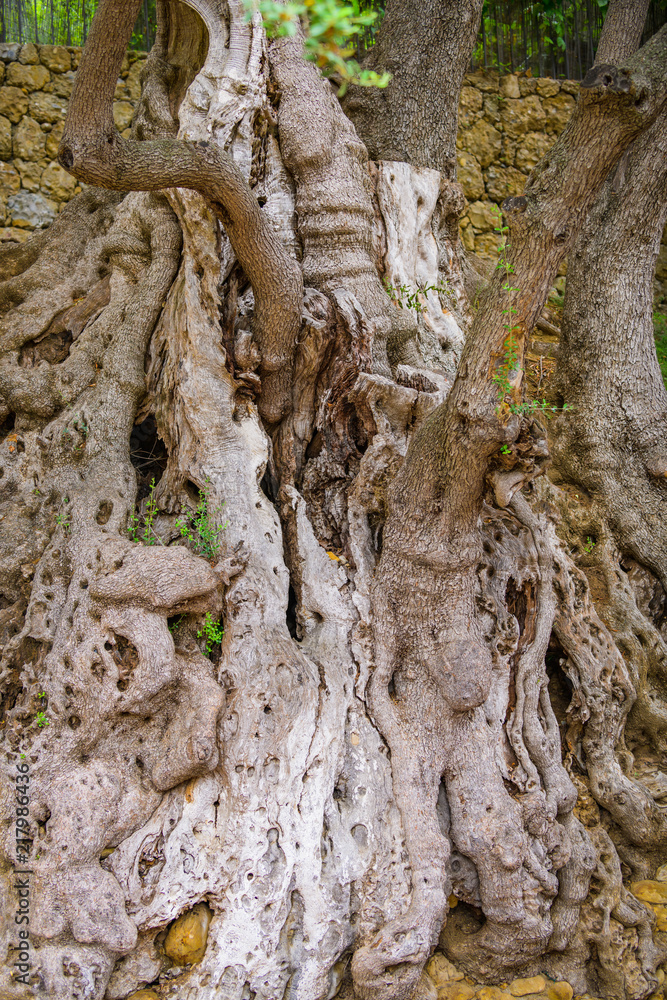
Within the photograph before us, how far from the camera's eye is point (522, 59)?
326 inches

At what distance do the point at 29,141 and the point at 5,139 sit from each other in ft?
0.68

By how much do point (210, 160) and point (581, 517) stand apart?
307cm

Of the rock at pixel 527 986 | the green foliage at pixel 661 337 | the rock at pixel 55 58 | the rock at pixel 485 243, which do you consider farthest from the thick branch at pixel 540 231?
the rock at pixel 55 58

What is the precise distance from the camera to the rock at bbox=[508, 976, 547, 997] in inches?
124

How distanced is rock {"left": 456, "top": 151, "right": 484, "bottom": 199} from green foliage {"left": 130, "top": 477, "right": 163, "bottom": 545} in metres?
5.73

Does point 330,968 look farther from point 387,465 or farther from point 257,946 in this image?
point 387,465

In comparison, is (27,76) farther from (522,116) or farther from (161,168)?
(522,116)

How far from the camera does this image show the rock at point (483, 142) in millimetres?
7938

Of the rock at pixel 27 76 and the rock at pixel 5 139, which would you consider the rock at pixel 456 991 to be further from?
the rock at pixel 27 76

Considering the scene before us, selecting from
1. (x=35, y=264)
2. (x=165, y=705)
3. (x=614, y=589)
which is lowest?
(x=165, y=705)

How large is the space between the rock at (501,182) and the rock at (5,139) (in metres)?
4.92

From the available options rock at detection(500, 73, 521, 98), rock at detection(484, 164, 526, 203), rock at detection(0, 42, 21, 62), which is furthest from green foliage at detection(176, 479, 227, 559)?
rock at detection(500, 73, 521, 98)

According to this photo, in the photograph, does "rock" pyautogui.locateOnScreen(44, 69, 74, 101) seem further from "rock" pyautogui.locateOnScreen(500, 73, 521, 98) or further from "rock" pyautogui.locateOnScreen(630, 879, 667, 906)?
"rock" pyautogui.locateOnScreen(630, 879, 667, 906)

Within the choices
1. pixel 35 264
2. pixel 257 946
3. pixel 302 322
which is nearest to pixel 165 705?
pixel 257 946
